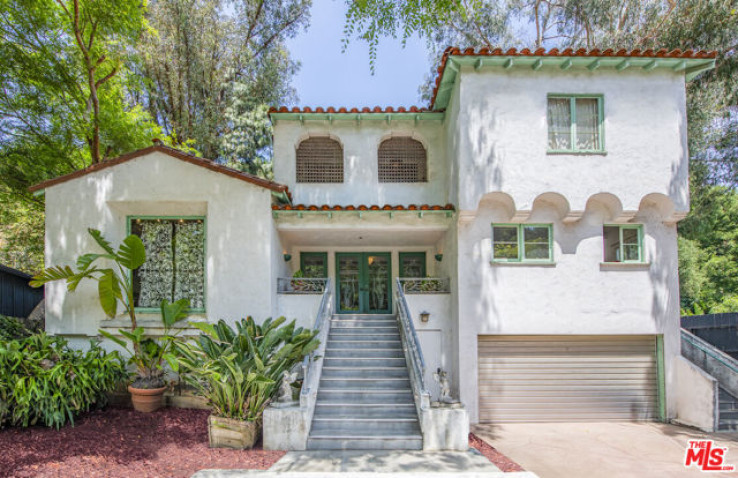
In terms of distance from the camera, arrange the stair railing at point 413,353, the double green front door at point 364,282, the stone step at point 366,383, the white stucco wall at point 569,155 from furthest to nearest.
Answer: the double green front door at point 364,282 < the white stucco wall at point 569,155 < the stone step at point 366,383 < the stair railing at point 413,353

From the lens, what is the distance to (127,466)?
6527mm

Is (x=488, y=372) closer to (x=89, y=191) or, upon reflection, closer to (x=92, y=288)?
(x=92, y=288)

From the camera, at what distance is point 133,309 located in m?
9.84

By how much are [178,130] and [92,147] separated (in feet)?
23.7

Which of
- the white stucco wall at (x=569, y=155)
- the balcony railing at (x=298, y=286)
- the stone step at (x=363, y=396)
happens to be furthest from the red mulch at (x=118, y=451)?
the white stucco wall at (x=569, y=155)

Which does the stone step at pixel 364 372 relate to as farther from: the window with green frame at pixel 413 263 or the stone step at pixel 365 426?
the window with green frame at pixel 413 263

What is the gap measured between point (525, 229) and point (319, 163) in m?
6.23

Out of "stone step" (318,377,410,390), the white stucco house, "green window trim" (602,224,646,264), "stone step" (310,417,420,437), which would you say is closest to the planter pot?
"stone step" (310,417,420,437)

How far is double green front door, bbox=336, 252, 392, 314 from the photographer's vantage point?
1391 cm

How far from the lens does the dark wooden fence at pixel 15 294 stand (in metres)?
13.8

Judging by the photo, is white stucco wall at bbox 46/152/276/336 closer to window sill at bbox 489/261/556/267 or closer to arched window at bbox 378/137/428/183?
arched window at bbox 378/137/428/183

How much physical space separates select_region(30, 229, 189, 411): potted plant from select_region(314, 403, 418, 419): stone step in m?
3.66

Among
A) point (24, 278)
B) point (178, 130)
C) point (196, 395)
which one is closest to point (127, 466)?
point (196, 395)

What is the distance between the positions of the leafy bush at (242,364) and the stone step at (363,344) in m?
1.83
